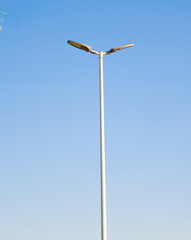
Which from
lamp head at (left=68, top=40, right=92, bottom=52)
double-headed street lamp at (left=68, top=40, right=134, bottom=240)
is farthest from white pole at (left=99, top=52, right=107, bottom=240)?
lamp head at (left=68, top=40, right=92, bottom=52)

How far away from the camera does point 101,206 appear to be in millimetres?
20328

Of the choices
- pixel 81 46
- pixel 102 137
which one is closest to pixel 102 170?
pixel 102 137

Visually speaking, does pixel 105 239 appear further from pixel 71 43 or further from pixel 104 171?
pixel 71 43

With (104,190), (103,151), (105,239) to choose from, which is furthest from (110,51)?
(105,239)

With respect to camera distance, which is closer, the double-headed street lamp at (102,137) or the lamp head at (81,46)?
the double-headed street lamp at (102,137)

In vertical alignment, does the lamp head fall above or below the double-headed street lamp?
above

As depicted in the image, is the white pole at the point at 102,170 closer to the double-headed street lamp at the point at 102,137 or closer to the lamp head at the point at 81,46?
the double-headed street lamp at the point at 102,137

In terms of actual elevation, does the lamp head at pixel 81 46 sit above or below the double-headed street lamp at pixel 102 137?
above

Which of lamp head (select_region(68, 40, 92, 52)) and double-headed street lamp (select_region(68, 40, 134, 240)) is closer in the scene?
double-headed street lamp (select_region(68, 40, 134, 240))

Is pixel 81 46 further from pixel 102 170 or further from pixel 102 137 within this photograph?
pixel 102 170

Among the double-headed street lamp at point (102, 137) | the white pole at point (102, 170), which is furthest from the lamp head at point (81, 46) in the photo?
the white pole at point (102, 170)

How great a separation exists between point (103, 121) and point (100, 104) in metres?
0.81

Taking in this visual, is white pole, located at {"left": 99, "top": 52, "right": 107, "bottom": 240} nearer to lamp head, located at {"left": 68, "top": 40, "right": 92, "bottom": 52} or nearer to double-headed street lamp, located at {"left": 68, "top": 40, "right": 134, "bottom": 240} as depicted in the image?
double-headed street lamp, located at {"left": 68, "top": 40, "right": 134, "bottom": 240}

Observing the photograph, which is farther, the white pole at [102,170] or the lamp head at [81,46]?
the lamp head at [81,46]
